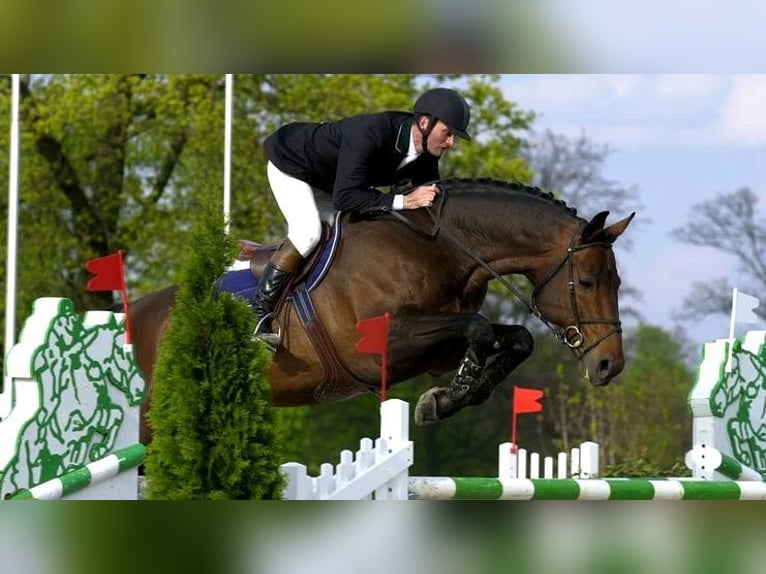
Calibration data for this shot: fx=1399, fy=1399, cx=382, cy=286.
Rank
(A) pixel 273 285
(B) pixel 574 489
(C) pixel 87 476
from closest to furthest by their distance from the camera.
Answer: (C) pixel 87 476, (B) pixel 574 489, (A) pixel 273 285

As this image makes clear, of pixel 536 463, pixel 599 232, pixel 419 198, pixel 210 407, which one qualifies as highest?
pixel 419 198

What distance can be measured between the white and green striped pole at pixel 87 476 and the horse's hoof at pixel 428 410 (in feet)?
3.39

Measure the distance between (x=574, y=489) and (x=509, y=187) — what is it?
1.41 meters

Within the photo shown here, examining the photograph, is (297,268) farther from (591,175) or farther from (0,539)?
(591,175)

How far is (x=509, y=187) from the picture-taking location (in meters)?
5.37

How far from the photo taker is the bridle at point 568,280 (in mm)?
5043

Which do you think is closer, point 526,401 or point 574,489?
point 574,489

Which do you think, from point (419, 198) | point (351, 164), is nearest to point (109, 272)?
point (351, 164)

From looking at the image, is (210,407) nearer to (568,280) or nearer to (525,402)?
(525,402)

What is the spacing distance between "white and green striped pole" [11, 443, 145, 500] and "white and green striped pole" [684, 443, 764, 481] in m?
2.23

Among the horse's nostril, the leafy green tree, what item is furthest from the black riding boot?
the leafy green tree

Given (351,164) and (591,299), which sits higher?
(351,164)

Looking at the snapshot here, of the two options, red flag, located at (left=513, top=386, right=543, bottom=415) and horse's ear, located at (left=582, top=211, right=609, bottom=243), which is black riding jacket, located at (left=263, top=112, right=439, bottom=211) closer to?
horse's ear, located at (left=582, top=211, right=609, bottom=243)

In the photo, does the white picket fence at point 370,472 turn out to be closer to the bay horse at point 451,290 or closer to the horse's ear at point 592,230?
the bay horse at point 451,290
